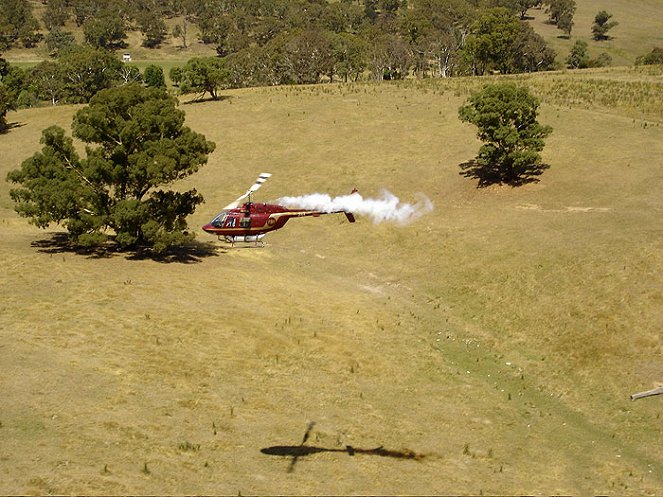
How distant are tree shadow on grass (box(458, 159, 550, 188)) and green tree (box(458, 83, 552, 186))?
86 mm

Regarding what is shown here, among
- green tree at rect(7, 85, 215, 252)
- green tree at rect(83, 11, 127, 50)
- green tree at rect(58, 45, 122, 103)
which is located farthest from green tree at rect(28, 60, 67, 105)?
green tree at rect(7, 85, 215, 252)

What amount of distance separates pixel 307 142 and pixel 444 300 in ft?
119

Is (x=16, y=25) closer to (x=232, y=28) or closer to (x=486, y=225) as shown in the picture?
(x=232, y=28)

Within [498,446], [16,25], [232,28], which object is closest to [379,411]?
[498,446]

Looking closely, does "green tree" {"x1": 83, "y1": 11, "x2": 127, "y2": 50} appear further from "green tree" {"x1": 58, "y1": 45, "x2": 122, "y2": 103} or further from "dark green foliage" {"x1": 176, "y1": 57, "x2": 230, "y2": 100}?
"dark green foliage" {"x1": 176, "y1": 57, "x2": 230, "y2": 100}

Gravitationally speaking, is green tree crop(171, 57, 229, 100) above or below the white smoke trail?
above

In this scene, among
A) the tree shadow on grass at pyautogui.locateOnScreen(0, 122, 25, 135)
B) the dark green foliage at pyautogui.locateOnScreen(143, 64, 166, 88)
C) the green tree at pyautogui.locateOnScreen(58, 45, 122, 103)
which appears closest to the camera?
the tree shadow on grass at pyautogui.locateOnScreen(0, 122, 25, 135)

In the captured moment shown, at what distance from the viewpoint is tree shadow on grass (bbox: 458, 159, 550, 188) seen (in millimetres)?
59281

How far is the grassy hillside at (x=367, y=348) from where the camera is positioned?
23438 millimetres

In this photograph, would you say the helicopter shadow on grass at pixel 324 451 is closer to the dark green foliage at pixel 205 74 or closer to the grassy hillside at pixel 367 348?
the grassy hillside at pixel 367 348

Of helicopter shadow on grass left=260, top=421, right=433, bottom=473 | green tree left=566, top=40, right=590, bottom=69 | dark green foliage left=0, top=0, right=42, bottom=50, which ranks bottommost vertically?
helicopter shadow on grass left=260, top=421, right=433, bottom=473

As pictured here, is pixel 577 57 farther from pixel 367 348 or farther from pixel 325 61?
pixel 367 348

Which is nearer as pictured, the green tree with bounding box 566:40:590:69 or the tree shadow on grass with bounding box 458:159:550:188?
the tree shadow on grass with bounding box 458:159:550:188

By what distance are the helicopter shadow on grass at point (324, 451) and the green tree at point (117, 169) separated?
2130 cm
